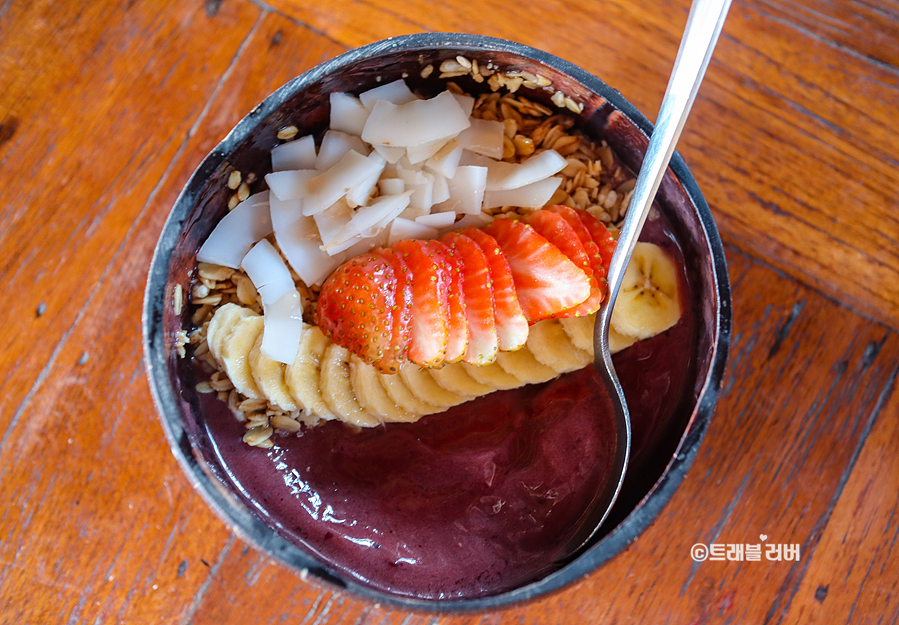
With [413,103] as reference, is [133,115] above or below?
below

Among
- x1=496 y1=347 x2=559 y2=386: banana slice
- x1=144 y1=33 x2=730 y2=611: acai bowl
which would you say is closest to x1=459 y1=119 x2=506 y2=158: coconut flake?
x1=144 y1=33 x2=730 y2=611: acai bowl

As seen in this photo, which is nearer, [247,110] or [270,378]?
[270,378]

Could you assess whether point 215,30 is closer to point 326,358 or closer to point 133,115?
point 133,115

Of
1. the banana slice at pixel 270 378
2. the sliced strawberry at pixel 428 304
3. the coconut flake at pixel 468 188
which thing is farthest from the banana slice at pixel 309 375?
the coconut flake at pixel 468 188

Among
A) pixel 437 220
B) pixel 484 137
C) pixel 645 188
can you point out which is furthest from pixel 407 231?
pixel 645 188

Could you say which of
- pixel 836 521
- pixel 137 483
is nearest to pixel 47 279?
pixel 137 483

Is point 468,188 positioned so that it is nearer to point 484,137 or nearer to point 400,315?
point 484,137

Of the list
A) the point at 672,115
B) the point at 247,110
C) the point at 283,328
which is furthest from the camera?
the point at 247,110
